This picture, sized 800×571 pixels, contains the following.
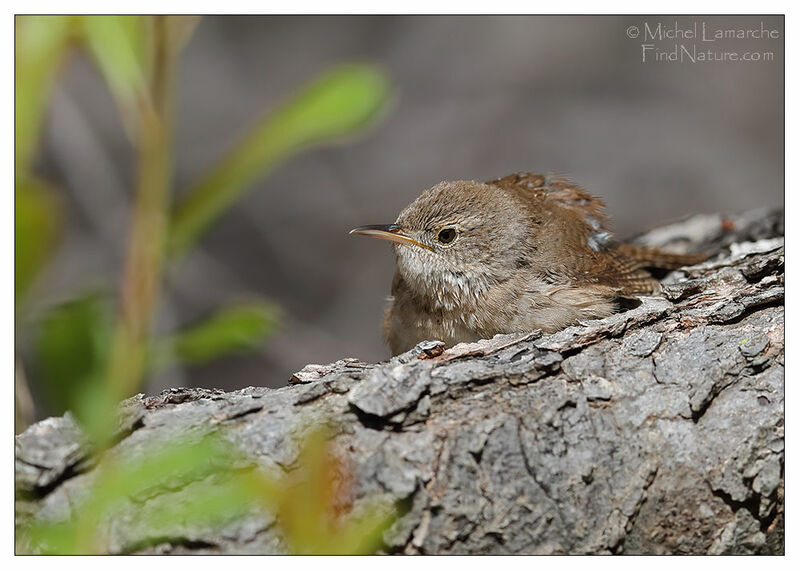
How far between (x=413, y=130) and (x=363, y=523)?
520 centimetres

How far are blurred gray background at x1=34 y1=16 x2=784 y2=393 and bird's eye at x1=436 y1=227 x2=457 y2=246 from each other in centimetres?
231

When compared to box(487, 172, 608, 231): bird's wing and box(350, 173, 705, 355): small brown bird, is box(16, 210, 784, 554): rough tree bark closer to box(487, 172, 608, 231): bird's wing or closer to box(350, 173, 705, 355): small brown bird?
box(350, 173, 705, 355): small brown bird

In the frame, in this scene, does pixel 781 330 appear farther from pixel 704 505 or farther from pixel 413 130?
pixel 413 130

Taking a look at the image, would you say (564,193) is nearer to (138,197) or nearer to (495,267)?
(495,267)

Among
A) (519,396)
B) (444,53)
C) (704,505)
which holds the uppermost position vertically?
(444,53)

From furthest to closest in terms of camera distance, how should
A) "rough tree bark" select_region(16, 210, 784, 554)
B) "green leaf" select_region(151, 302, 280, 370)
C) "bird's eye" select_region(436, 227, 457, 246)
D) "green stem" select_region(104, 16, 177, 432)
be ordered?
"bird's eye" select_region(436, 227, 457, 246) → "rough tree bark" select_region(16, 210, 784, 554) → "green leaf" select_region(151, 302, 280, 370) → "green stem" select_region(104, 16, 177, 432)

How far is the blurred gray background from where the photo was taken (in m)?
5.93

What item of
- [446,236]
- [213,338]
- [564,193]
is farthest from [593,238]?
[213,338]

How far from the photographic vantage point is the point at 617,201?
6.38 m

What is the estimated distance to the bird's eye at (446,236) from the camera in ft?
10.9

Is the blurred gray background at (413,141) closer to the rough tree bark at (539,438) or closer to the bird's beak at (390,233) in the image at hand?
the bird's beak at (390,233)

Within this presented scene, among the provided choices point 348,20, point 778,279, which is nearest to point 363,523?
point 778,279

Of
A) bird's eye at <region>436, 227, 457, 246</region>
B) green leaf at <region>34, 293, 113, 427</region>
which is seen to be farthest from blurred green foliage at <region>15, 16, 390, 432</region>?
bird's eye at <region>436, 227, 457, 246</region>

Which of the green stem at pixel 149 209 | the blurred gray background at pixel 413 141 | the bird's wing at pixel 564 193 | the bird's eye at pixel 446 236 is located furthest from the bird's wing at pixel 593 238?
the blurred gray background at pixel 413 141
